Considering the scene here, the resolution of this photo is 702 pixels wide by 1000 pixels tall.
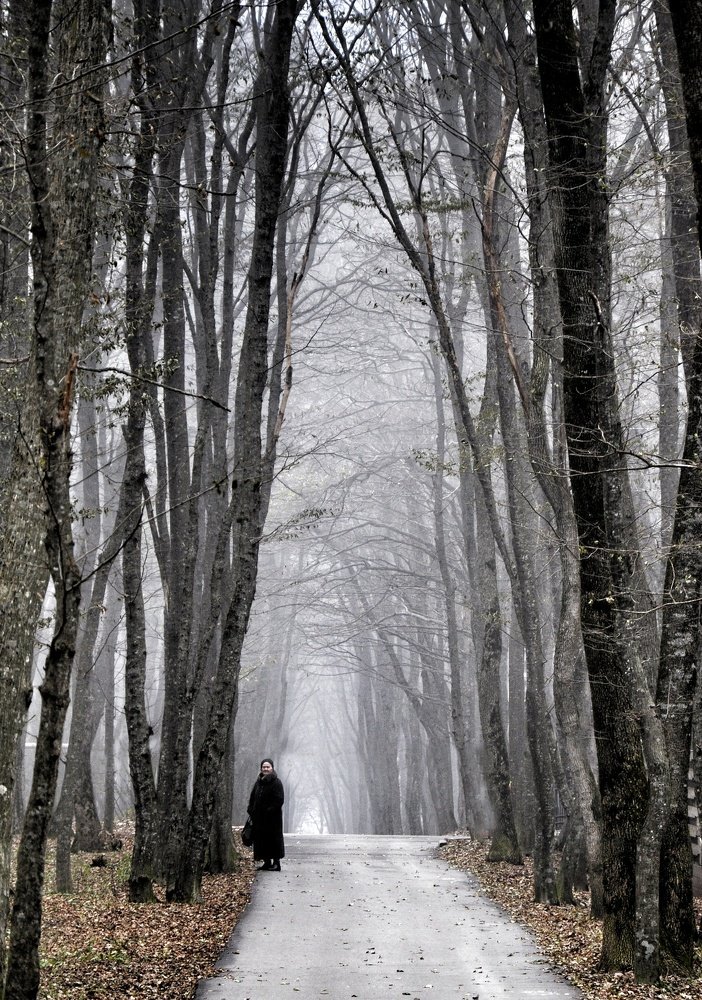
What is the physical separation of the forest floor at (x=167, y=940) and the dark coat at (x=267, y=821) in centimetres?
142

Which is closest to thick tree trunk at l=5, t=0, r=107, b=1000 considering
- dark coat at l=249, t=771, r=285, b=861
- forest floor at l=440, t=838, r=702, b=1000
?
forest floor at l=440, t=838, r=702, b=1000

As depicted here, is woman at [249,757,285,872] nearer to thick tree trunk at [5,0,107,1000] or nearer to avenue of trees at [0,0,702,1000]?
avenue of trees at [0,0,702,1000]

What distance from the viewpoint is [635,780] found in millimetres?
8695

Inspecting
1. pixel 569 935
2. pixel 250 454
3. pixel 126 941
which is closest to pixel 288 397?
pixel 250 454

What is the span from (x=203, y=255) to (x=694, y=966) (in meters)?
10.8

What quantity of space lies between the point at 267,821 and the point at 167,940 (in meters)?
6.60

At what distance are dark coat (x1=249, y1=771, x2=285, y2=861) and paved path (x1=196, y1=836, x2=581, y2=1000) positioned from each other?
43 cm

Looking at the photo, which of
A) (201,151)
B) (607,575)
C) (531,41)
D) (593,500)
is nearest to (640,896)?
(607,575)

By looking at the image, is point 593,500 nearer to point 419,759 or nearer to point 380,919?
point 380,919

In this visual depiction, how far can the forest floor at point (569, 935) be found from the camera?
7875mm

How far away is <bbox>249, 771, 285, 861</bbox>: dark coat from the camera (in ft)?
53.1

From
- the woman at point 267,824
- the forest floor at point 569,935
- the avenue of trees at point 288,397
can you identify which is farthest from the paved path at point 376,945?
the avenue of trees at point 288,397

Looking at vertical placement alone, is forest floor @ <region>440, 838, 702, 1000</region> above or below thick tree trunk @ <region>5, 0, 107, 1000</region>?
below

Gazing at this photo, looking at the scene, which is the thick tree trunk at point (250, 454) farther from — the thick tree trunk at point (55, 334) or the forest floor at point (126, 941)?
the thick tree trunk at point (55, 334)
